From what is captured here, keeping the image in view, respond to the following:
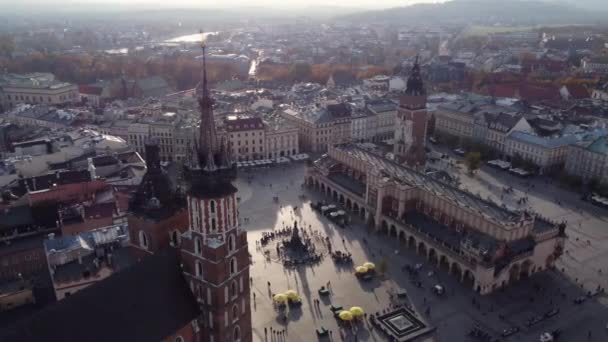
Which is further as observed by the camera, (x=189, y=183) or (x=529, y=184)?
(x=529, y=184)

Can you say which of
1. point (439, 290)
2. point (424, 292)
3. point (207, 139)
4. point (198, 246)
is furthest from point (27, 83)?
point (439, 290)

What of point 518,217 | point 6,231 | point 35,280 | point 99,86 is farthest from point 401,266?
point 99,86

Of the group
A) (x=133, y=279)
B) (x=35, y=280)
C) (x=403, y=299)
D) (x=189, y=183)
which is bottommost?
(x=403, y=299)

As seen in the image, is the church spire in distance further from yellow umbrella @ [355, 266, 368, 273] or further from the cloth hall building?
the cloth hall building

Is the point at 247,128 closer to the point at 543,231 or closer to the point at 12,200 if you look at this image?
the point at 12,200

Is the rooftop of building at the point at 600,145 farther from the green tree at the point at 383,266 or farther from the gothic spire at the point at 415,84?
the green tree at the point at 383,266
